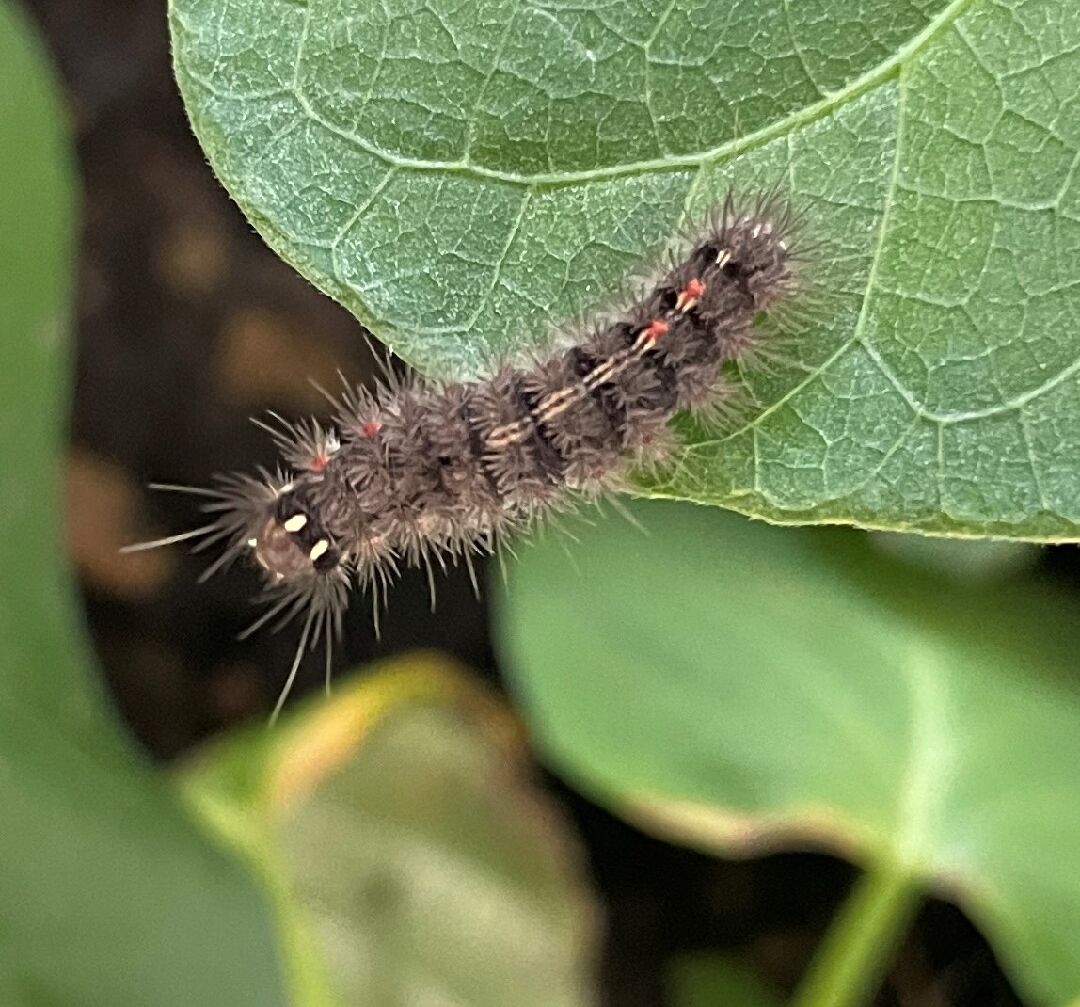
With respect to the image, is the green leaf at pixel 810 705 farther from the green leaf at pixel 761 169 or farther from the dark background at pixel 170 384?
the green leaf at pixel 761 169

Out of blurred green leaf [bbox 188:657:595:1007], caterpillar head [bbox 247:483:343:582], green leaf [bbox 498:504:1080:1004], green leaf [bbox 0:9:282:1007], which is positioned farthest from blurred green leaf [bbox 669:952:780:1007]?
caterpillar head [bbox 247:483:343:582]

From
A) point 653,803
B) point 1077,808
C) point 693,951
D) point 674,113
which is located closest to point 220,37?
point 674,113

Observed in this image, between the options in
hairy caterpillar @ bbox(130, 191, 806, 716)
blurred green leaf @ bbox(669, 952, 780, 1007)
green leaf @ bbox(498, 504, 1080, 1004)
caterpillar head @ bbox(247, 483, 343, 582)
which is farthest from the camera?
blurred green leaf @ bbox(669, 952, 780, 1007)

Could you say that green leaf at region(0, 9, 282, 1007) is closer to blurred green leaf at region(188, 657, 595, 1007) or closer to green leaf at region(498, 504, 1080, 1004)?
blurred green leaf at region(188, 657, 595, 1007)

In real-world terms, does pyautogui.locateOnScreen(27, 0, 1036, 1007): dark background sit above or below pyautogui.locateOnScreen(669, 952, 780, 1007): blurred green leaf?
above

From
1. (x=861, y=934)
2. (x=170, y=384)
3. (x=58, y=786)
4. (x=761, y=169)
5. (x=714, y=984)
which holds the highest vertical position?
(x=761, y=169)

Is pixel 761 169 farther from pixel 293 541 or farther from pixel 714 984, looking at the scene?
pixel 714 984

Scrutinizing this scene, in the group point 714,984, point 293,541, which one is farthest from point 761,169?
point 714,984
